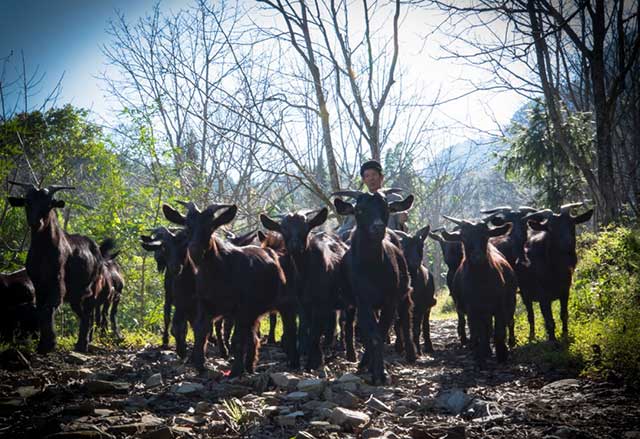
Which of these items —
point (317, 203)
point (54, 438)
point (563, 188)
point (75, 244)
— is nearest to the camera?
point (54, 438)

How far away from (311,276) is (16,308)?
6030 mm

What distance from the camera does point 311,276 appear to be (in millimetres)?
8102

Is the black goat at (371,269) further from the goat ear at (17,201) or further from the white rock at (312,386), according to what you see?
the goat ear at (17,201)

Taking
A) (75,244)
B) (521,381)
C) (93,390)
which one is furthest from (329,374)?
(75,244)

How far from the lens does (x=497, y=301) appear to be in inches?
326

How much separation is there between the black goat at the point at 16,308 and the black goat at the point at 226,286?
4345 millimetres

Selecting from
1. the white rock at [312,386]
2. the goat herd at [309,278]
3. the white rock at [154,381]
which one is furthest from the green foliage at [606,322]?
the white rock at [154,381]

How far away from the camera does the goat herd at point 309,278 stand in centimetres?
734

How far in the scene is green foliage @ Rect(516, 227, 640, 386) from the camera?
624cm

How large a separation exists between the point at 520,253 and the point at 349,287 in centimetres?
430

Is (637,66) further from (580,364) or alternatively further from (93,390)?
(93,390)

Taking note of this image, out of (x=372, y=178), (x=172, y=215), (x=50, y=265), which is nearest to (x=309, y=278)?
(x=172, y=215)

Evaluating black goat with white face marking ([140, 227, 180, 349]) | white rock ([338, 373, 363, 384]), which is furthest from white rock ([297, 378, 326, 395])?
black goat with white face marking ([140, 227, 180, 349])

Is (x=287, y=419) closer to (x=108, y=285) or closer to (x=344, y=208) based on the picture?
(x=344, y=208)
